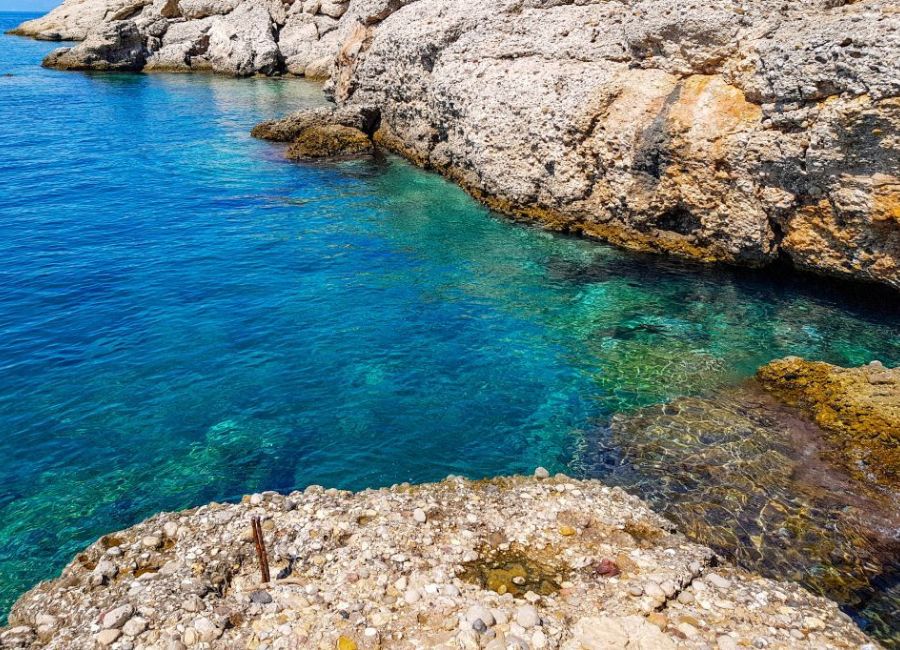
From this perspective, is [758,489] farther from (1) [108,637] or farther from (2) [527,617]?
(1) [108,637]

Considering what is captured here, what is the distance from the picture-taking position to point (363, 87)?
3731cm

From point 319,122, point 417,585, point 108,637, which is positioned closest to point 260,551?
point 108,637

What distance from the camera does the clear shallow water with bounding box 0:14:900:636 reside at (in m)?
13.2

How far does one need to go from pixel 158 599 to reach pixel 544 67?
865 inches

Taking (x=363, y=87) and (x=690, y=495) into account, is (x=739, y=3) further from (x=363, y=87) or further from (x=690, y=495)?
(x=363, y=87)

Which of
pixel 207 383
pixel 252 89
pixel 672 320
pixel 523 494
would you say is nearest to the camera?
pixel 523 494

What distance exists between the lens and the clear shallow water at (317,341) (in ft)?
43.3

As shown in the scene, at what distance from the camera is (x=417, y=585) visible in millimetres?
9078

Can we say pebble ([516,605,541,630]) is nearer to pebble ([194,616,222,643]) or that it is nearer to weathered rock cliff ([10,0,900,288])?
pebble ([194,616,222,643])

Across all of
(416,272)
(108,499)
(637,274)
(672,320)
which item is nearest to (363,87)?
(416,272)

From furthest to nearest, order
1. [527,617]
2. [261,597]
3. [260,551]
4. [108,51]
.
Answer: [108,51] → [260,551] → [261,597] → [527,617]

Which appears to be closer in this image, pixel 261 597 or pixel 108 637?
pixel 108 637

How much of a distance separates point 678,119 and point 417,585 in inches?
647

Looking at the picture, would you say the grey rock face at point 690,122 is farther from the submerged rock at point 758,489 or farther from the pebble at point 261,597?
the pebble at point 261,597
